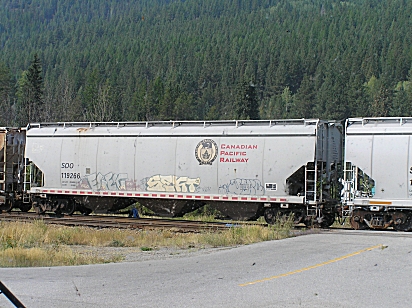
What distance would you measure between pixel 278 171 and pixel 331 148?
216 centimetres

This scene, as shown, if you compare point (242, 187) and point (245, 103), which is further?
point (245, 103)

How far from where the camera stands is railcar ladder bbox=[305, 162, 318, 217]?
2003 cm

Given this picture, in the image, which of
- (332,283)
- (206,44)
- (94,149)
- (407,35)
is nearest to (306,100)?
(407,35)

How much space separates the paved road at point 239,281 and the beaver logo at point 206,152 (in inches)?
325

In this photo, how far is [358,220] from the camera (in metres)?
19.4

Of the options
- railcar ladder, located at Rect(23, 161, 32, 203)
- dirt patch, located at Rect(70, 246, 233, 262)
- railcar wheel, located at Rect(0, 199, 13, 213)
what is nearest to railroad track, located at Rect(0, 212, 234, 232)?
railcar wheel, located at Rect(0, 199, 13, 213)

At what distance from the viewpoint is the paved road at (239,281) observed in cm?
856

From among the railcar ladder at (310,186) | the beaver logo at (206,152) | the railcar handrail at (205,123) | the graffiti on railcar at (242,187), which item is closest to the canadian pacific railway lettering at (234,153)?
the beaver logo at (206,152)

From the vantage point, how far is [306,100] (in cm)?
11181

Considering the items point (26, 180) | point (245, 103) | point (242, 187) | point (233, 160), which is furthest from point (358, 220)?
point (245, 103)

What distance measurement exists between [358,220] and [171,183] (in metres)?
6.79

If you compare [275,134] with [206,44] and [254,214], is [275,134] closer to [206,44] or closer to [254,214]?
[254,214]

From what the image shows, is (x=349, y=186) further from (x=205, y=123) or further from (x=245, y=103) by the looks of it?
(x=245, y=103)

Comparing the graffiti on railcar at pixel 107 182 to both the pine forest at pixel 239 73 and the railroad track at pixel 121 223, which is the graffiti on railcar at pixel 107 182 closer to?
the railroad track at pixel 121 223
